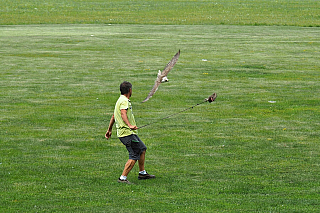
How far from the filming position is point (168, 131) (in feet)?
44.8

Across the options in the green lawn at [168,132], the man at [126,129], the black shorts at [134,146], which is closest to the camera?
the green lawn at [168,132]

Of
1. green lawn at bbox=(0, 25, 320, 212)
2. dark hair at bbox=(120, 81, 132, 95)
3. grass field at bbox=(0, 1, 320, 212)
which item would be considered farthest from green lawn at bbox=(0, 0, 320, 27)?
dark hair at bbox=(120, 81, 132, 95)

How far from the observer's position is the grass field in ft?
28.9

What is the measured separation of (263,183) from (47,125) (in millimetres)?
6749

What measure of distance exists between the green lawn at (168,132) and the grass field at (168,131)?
30 mm

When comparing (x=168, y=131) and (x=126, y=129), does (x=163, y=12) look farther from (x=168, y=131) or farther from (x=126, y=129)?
(x=126, y=129)

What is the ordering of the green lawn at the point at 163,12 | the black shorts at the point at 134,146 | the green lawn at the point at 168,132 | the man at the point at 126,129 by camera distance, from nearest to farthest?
1. the green lawn at the point at 168,132
2. the man at the point at 126,129
3. the black shorts at the point at 134,146
4. the green lawn at the point at 163,12

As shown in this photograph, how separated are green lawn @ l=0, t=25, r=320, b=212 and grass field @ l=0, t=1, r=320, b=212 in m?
0.03

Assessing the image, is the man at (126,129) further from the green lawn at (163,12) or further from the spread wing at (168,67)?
the green lawn at (163,12)

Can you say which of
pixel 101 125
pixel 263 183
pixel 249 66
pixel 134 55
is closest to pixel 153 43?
pixel 134 55

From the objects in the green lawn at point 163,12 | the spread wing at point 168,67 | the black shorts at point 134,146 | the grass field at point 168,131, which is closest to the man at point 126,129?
the black shorts at point 134,146

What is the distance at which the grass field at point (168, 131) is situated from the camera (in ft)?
28.9

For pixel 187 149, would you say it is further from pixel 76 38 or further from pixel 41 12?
pixel 41 12

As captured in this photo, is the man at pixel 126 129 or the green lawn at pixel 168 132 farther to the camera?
the man at pixel 126 129
